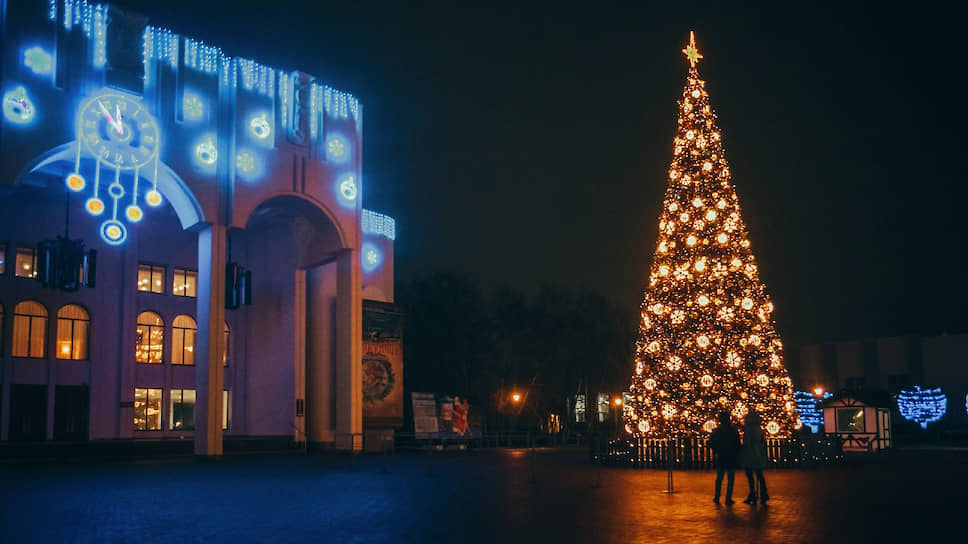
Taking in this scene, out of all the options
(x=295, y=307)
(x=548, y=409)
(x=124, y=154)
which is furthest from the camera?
(x=548, y=409)

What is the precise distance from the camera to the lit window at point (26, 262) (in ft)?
112

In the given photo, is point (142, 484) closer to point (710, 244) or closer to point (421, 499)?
point (421, 499)

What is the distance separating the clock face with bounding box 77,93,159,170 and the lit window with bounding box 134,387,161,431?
12.5 meters

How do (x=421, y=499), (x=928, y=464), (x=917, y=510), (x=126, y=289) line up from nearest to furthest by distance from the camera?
(x=917, y=510)
(x=421, y=499)
(x=928, y=464)
(x=126, y=289)

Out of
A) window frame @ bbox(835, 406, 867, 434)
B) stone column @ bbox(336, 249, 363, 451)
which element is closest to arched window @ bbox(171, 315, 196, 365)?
stone column @ bbox(336, 249, 363, 451)

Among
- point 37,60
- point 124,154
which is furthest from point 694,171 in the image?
point 37,60

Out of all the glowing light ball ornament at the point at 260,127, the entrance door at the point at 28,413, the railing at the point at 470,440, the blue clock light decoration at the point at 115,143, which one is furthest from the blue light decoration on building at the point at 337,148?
the entrance door at the point at 28,413

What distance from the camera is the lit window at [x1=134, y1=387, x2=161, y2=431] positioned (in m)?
37.2

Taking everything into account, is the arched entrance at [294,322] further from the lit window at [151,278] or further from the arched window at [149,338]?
the arched window at [149,338]

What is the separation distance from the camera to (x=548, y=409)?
6222 centimetres

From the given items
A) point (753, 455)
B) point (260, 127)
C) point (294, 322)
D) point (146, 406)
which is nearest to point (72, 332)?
point (146, 406)

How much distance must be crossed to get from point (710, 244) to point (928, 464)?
34.4ft

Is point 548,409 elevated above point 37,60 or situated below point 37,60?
below

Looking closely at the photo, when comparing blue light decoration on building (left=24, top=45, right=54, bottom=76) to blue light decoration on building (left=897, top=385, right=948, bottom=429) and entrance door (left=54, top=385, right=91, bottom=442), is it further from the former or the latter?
blue light decoration on building (left=897, top=385, right=948, bottom=429)
